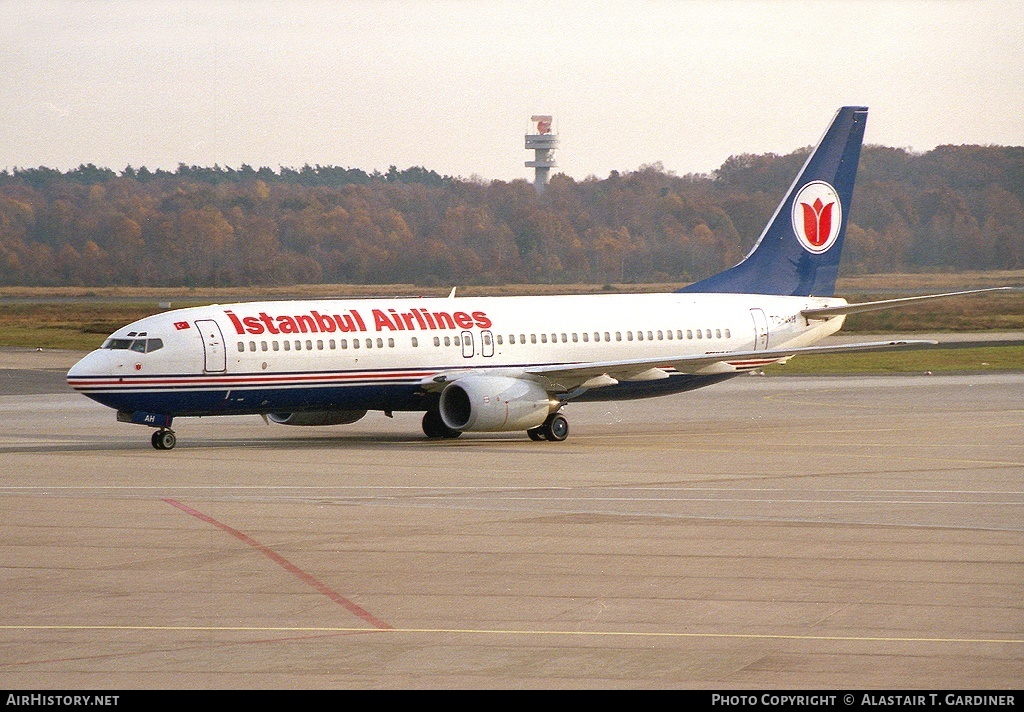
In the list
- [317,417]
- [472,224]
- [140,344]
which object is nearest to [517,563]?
[140,344]

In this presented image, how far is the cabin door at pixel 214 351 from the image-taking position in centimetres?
3216

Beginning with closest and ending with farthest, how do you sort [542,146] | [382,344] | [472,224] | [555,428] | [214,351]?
[214,351] → [382,344] → [555,428] → [472,224] → [542,146]

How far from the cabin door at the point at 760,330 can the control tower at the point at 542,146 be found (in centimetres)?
7942

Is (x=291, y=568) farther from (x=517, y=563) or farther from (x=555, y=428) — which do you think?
(x=555, y=428)

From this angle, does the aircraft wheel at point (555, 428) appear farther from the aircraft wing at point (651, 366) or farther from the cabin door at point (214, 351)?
the cabin door at point (214, 351)

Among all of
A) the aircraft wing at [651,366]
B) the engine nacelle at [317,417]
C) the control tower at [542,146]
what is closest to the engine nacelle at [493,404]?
the aircraft wing at [651,366]

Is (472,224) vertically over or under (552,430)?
over

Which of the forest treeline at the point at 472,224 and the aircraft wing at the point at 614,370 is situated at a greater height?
the forest treeline at the point at 472,224

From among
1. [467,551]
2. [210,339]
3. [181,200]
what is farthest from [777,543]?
[181,200]

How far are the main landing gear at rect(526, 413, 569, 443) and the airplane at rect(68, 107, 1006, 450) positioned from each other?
0.04 m

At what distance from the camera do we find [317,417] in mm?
35594

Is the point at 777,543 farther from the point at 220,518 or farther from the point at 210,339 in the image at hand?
the point at 210,339

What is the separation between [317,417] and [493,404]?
5.02m
